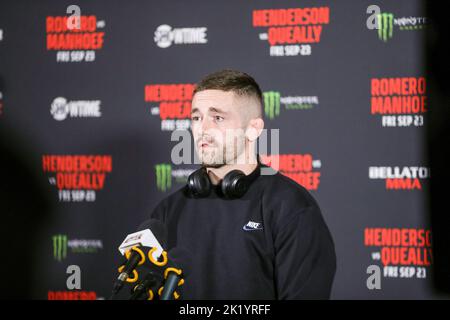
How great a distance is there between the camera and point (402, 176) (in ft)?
8.84

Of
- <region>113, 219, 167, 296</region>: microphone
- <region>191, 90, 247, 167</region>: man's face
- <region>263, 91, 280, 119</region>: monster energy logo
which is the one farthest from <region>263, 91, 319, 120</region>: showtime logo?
<region>113, 219, 167, 296</region>: microphone

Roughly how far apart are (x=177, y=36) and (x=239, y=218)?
4.78ft

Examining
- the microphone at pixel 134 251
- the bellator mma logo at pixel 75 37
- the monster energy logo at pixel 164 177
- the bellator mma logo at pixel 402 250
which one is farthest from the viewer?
the bellator mma logo at pixel 75 37

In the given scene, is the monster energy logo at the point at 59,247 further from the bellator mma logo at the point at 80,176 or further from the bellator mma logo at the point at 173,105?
the bellator mma logo at the point at 173,105

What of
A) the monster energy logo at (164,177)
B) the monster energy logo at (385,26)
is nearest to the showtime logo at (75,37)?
the monster energy logo at (164,177)

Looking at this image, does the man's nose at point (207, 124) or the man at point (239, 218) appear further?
the man's nose at point (207, 124)

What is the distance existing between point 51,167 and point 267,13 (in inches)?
67.2

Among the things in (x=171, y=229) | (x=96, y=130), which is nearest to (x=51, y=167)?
(x=96, y=130)

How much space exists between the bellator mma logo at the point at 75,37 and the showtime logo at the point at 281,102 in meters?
1.16

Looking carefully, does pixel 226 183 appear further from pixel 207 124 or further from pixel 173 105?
pixel 173 105

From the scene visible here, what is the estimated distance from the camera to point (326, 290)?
182cm

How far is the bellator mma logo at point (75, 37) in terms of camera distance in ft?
9.88
